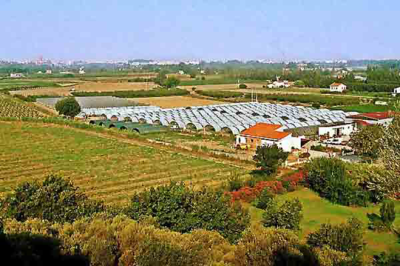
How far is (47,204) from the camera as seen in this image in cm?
1200

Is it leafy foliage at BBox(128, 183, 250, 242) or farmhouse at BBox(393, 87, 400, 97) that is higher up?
leafy foliage at BBox(128, 183, 250, 242)

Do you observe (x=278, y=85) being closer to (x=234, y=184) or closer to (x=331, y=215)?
(x=234, y=184)

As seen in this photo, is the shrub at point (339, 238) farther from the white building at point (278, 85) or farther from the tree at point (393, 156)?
the white building at point (278, 85)

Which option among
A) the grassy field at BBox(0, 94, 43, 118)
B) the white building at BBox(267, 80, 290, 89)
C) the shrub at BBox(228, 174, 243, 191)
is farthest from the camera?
the white building at BBox(267, 80, 290, 89)

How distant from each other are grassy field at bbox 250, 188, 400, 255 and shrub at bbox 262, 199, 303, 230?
45cm

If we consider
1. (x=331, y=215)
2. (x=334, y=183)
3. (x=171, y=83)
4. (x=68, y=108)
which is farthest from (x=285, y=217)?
(x=171, y=83)

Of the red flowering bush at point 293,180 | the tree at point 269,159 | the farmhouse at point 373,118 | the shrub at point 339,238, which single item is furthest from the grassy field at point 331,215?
the farmhouse at point 373,118

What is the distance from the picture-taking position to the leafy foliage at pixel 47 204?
38.7 feet

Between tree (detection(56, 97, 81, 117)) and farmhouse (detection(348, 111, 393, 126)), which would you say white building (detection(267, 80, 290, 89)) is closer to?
farmhouse (detection(348, 111, 393, 126))

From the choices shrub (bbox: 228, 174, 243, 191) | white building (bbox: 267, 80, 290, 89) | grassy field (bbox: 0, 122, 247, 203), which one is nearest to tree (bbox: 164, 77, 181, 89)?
white building (bbox: 267, 80, 290, 89)

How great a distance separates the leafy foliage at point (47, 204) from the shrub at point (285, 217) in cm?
511

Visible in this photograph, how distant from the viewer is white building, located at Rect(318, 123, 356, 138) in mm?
35631

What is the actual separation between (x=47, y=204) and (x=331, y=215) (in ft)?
31.9

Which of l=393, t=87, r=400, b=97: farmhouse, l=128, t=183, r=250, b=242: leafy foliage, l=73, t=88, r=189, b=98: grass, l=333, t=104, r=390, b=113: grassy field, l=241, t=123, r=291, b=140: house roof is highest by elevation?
l=128, t=183, r=250, b=242: leafy foliage
